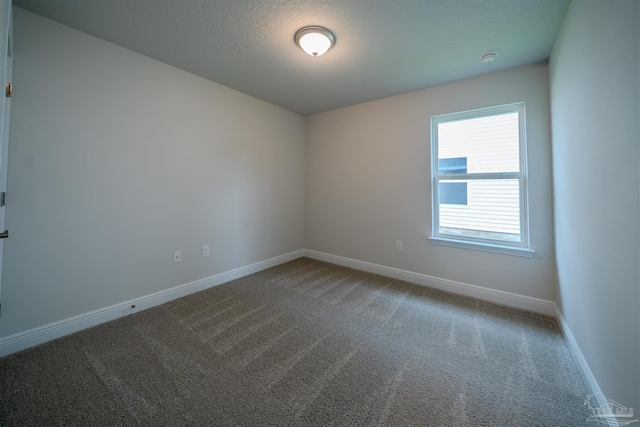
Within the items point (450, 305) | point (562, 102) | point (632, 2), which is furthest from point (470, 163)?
point (632, 2)

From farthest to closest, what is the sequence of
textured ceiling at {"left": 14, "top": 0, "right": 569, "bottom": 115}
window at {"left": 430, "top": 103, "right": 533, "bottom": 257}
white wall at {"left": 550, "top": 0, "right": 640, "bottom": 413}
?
window at {"left": 430, "top": 103, "right": 533, "bottom": 257} < textured ceiling at {"left": 14, "top": 0, "right": 569, "bottom": 115} < white wall at {"left": 550, "top": 0, "right": 640, "bottom": 413}

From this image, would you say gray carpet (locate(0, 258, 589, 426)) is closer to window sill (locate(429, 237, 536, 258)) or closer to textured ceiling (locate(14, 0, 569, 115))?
window sill (locate(429, 237, 536, 258))

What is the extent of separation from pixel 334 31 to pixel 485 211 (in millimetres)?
2398

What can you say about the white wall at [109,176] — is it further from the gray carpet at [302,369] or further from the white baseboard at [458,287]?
the white baseboard at [458,287]

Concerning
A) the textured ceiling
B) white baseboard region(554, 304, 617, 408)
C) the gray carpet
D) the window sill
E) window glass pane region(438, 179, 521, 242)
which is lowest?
the gray carpet

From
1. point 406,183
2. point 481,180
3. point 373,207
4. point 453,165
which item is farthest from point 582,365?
point 373,207

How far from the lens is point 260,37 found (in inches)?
77.4

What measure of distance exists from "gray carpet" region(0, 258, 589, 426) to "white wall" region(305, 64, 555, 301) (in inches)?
20.5

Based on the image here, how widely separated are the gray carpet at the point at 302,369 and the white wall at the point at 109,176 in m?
0.44

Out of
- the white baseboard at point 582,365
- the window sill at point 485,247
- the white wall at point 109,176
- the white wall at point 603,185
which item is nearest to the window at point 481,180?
the window sill at point 485,247

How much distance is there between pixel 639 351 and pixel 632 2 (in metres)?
1.39

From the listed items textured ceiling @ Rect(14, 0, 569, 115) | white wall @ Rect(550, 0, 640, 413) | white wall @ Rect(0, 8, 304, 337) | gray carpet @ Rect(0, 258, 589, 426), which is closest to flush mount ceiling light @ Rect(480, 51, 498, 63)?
textured ceiling @ Rect(14, 0, 569, 115)

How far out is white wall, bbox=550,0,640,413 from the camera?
38.0 inches

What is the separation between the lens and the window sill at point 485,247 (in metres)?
2.36
